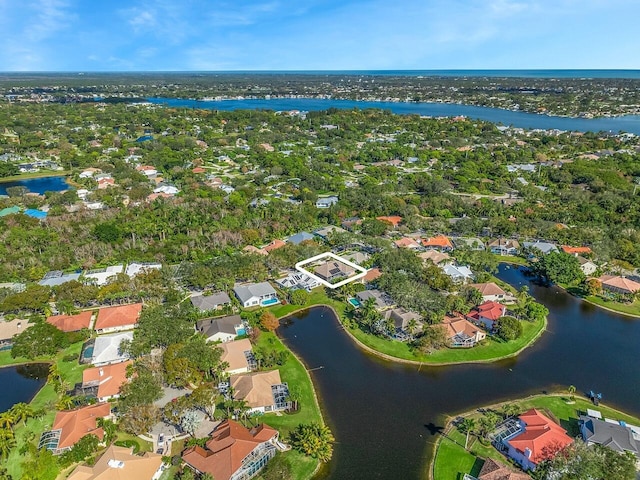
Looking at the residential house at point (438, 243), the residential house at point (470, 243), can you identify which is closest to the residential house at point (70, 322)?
the residential house at point (438, 243)

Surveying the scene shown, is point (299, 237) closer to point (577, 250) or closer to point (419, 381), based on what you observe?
point (419, 381)

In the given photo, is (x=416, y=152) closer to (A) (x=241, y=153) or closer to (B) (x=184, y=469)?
(A) (x=241, y=153)

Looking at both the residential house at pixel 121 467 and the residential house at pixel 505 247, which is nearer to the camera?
the residential house at pixel 121 467

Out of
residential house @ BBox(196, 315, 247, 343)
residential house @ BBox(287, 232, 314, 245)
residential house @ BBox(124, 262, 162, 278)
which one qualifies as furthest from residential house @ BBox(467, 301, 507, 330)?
residential house @ BBox(124, 262, 162, 278)

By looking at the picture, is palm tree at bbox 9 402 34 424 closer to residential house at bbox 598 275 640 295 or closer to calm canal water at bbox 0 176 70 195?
residential house at bbox 598 275 640 295

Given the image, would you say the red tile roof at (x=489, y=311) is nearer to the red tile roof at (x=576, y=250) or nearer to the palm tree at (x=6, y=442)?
the red tile roof at (x=576, y=250)

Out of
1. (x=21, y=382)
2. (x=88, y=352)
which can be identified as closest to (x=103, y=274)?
(x=88, y=352)

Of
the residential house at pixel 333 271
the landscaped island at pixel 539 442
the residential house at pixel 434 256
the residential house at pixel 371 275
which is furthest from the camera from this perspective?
the residential house at pixel 434 256
